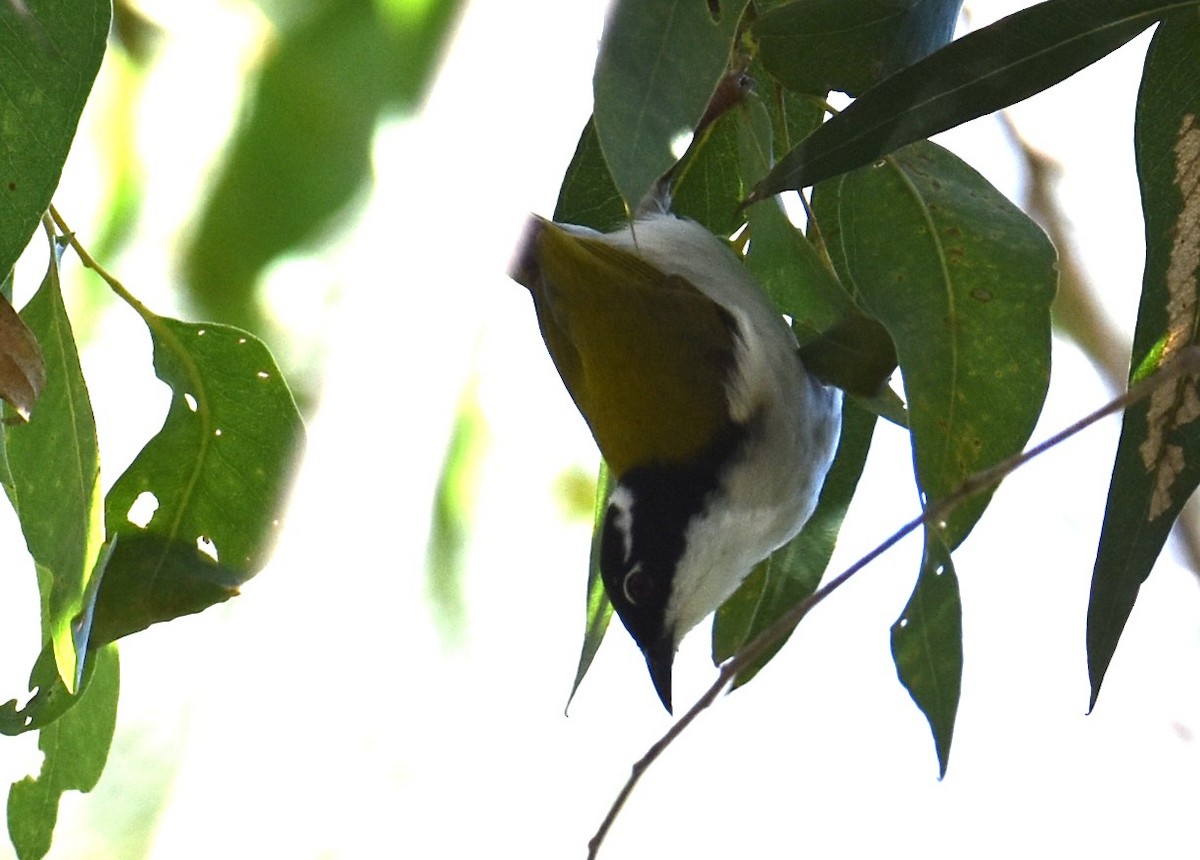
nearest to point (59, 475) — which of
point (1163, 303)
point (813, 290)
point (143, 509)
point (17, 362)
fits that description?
point (143, 509)

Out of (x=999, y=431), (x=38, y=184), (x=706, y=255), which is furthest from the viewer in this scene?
(x=706, y=255)

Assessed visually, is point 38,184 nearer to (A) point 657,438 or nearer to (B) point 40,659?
(B) point 40,659

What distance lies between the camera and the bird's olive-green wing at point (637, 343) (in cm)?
252

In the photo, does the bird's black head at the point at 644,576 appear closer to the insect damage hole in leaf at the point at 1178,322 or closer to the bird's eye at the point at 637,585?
the bird's eye at the point at 637,585

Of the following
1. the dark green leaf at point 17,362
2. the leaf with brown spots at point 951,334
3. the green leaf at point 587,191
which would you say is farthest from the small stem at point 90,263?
the leaf with brown spots at point 951,334

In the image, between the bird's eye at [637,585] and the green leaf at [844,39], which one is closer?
the green leaf at [844,39]

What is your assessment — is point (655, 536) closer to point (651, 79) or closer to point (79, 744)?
point (79, 744)

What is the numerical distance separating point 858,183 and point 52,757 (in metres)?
1.39

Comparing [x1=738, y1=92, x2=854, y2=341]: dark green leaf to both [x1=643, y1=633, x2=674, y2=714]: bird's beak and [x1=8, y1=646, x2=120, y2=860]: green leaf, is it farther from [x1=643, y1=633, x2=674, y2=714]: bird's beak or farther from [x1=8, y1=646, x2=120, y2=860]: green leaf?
[x1=8, y1=646, x2=120, y2=860]: green leaf

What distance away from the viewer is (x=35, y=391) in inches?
61.1

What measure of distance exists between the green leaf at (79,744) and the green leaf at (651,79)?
1213mm

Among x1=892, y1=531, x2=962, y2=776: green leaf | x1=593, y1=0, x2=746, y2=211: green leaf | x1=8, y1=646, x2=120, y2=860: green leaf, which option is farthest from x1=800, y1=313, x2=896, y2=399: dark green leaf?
x1=8, y1=646, x2=120, y2=860: green leaf

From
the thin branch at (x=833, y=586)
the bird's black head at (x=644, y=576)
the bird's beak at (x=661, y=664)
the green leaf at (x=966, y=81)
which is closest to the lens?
the thin branch at (x=833, y=586)

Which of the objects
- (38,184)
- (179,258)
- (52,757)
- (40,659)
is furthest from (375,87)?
(52,757)
